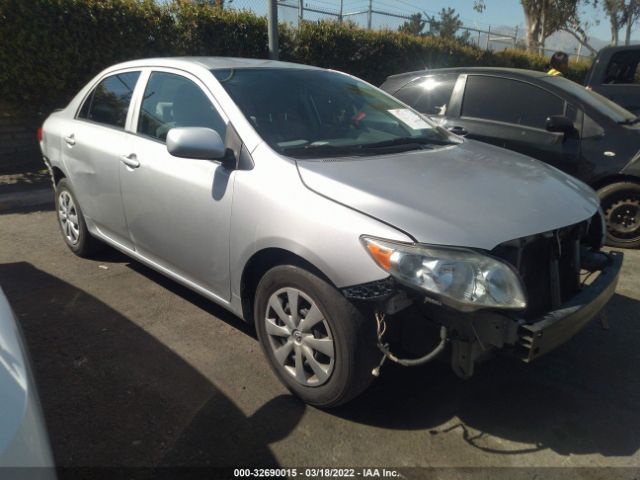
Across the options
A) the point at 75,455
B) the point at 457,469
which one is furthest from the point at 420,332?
the point at 75,455

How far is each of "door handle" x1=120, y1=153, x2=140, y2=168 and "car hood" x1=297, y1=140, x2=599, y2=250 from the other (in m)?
1.34

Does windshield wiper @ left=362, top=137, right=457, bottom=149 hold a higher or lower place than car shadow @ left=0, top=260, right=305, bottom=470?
higher

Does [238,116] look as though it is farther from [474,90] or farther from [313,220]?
[474,90]

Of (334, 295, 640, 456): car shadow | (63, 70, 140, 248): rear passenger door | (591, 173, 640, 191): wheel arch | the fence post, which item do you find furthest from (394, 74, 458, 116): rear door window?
(334, 295, 640, 456): car shadow

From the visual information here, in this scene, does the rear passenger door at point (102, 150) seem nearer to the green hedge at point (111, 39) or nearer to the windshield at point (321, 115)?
the windshield at point (321, 115)

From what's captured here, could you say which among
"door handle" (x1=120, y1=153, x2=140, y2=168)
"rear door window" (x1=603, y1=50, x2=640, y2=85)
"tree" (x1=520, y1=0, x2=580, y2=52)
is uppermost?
"tree" (x1=520, y1=0, x2=580, y2=52)

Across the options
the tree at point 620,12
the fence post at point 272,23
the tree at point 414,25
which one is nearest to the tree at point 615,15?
the tree at point 620,12

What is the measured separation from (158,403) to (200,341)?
617 mm

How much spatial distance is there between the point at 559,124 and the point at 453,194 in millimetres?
3068

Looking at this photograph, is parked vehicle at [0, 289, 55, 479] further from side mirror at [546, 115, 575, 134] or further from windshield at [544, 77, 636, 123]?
windshield at [544, 77, 636, 123]

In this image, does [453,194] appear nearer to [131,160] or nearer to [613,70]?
[131,160]

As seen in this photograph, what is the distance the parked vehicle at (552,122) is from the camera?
4.85m

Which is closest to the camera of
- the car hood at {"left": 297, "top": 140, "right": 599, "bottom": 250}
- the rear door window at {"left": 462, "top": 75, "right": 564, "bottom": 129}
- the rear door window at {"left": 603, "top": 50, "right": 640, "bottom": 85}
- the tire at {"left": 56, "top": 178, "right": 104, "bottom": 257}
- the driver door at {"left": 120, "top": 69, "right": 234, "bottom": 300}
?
the car hood at {"left": 297, "top": 140, "right": 599, "bottom": 250}

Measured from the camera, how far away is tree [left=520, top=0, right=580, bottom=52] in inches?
1038
